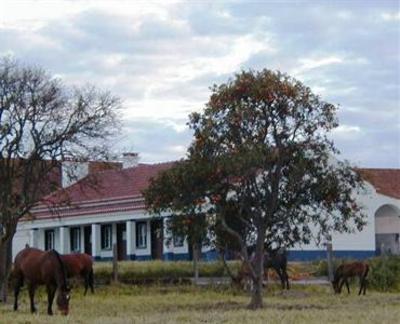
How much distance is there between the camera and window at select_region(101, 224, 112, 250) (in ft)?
204

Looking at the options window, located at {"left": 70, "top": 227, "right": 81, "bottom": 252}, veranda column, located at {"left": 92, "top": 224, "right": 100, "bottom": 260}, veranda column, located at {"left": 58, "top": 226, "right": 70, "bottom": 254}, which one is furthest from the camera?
window, located at {"left": 70, "top": 227, "right": 81, "bottom": 252}

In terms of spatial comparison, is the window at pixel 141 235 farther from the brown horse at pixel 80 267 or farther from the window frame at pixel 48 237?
the brown horse at pixel 80 267

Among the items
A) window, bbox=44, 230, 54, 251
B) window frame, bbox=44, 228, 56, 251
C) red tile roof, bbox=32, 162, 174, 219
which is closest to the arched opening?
red tile roof, bbox=32, 162, 174, 219

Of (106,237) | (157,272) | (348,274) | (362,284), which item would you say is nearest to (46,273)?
(157,272)

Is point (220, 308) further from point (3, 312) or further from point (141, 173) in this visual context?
point (141, 173)

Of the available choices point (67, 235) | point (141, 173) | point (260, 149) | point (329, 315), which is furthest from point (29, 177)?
point (67, 235)

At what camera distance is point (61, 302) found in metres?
26.5

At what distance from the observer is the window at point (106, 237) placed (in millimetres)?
62222

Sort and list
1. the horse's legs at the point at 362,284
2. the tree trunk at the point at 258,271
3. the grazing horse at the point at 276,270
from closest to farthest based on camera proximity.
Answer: the tree trunk at the point at 258,271
the horse's legs at the point at 362,284
the grazing horse at the point at 276,270

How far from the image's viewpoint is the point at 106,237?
62.7 meters

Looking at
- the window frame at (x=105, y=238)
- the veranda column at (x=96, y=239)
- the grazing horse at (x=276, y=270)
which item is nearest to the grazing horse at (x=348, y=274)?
the grazing horse at (x=276, y=270)

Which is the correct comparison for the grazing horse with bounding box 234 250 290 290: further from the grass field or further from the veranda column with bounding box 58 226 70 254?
the veranda column with bounding box 58 226 70 254

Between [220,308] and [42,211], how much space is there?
37051 mm

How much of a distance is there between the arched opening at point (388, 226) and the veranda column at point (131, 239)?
564 inches
